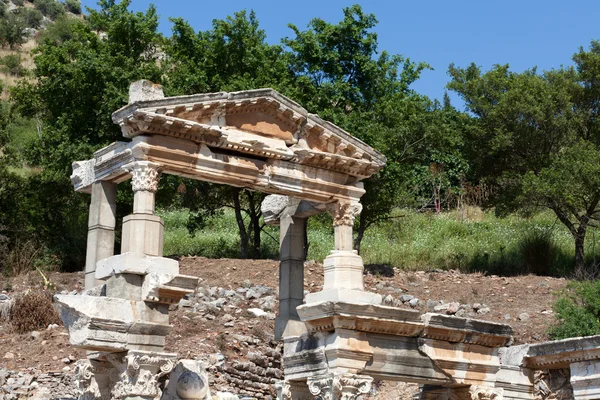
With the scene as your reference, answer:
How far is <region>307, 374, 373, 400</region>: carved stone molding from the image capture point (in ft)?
46.7

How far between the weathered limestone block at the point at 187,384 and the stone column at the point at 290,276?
262 centimetres

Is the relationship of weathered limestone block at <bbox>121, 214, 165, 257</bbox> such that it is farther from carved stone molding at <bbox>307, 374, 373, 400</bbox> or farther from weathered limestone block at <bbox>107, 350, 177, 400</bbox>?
carved stone molding at <bbox>307, 374, 373, 400</bbox>

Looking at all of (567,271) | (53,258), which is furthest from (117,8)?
(567,271)

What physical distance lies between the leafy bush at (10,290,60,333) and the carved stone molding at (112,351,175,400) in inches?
329

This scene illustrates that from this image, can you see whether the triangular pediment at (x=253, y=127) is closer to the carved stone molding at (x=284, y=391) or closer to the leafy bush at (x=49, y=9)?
the carved stone molding at (x=284, y=391)

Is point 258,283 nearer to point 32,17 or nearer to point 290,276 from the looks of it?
point 290,276

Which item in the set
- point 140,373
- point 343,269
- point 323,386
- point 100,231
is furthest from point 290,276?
point 140,373

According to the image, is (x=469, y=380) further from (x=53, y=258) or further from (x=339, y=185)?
(x=53, y=258)

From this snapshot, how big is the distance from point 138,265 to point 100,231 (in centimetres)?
148

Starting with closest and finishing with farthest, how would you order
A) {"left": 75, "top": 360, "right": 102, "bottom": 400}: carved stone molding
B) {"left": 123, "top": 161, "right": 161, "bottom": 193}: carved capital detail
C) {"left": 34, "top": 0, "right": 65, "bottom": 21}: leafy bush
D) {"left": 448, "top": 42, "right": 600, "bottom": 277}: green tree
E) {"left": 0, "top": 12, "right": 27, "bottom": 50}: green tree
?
{"left": 75, "top": 360, "right": 102, "bottom": 400}: carved stone molding < {"left": 123, "top": 161, "right": 161, "bottom": 193}: carved capital detail < {"left": 448, "top": 42, "right": 600, "bottom": 277}: green tree < {"left": 0, "top": 12, "right": 27, "bottom": 50}: green tree < {"left": 34, "top": 0, "right": 65, "bottom": 21}: leafy bush

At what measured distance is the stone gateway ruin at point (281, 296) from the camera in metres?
14.6

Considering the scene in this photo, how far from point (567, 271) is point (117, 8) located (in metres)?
15.2

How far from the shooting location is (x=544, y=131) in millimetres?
30656

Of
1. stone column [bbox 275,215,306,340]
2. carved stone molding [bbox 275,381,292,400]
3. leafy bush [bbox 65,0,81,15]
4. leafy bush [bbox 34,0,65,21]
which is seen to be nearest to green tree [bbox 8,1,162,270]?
stone column [bbox 275,215,306,340]
